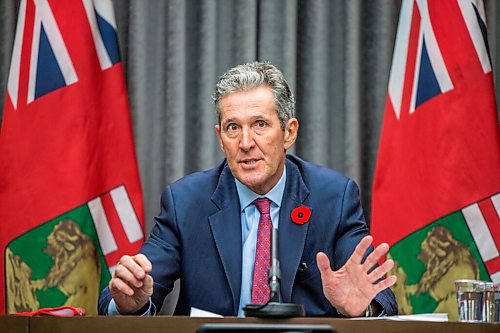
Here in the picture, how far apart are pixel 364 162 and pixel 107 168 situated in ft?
4.22

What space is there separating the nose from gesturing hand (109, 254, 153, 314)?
0.62 meters

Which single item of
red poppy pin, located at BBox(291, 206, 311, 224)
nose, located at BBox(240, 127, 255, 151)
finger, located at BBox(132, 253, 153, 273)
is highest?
nose, located at BBox(240, 127, 255, 151)

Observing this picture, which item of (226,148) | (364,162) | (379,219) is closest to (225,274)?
(226,148)

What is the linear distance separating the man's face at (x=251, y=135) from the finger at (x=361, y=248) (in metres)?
0.62

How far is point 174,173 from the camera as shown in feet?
13.1

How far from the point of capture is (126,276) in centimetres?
221

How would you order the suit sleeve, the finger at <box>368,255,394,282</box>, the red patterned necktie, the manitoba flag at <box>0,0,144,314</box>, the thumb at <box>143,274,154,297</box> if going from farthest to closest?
1. the manitoba flag at <box>0,0,144,314</box>
2. the suit sleeve
3. the red patterned necktie
4. the thumb at <box>143,274,154,297</box>
5. the finger at <box>368,255,394,282</box>

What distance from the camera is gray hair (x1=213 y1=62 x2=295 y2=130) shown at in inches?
110

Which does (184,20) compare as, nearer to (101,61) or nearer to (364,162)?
(101,61)

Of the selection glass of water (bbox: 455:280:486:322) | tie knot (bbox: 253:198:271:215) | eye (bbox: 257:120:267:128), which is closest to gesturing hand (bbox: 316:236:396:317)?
glass of water (bbox: 455:280:486:322)

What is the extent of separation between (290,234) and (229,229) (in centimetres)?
20

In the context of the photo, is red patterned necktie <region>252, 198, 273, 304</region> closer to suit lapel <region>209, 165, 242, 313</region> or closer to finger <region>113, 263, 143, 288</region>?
suit lapel <region>209, 165, 242, 313</region>

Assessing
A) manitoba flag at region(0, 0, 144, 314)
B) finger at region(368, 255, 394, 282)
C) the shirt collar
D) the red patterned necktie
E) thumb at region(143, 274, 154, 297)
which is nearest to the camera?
finger at region(368, 255, 394, 282)

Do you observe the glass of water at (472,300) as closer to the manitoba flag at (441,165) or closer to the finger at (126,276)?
the finger at (126,276)
